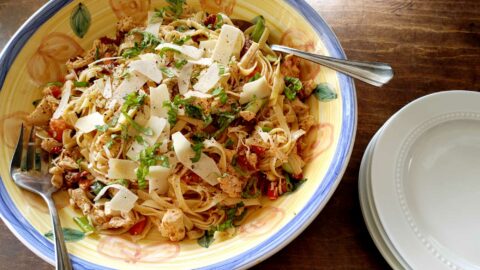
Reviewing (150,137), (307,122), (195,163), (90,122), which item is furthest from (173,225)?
(307,122)

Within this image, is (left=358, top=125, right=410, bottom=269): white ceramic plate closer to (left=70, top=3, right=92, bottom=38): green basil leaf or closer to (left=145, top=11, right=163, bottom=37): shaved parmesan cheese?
(left=145, top=11, right=163, bottom=37): shaved parmesan cheese

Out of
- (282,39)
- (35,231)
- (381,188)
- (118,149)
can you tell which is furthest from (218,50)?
(35,231)

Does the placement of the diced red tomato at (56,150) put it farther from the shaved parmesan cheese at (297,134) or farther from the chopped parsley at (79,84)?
the shaved parmesan cheese at (297,134)

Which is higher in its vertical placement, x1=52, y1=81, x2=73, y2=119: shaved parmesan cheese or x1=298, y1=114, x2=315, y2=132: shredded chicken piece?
x1=52, y1=81, x2=73, y2=119: shaved parmesan cheese

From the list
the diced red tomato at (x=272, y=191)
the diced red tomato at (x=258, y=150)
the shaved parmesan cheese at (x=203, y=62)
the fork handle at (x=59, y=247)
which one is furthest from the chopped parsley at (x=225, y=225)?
the shaved parmesan cheese at (x=203, y=62)

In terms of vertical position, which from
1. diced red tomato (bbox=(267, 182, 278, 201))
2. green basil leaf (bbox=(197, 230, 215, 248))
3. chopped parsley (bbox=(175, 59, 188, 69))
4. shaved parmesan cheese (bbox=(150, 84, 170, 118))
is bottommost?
green basil leaf (bbox=(197, 230, 215, 248))

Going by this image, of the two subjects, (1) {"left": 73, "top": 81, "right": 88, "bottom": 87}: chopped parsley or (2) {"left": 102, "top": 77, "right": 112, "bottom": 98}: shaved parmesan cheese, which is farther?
(1) {"left": 73, "top": 81, "right": 88, "bottom": 87}: chopped parsley

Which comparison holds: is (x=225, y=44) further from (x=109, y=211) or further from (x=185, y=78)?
(x=109, y=211)

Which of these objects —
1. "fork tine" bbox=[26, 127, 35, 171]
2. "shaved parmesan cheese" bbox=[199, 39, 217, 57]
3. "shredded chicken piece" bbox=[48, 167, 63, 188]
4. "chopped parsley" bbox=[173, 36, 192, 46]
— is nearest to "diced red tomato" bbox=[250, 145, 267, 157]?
"shaved parmesan cheese" bbox=[199, 39, 217, 57]
